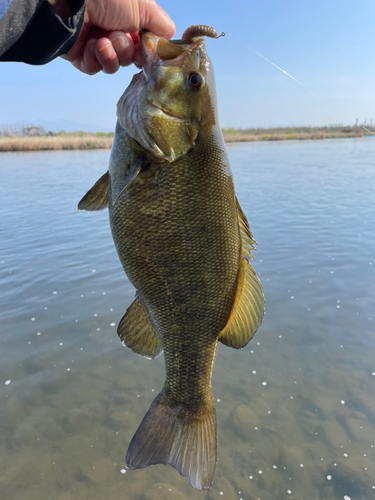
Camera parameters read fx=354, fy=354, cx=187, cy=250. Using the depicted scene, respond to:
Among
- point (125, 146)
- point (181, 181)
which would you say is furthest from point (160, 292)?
point (125, 146)

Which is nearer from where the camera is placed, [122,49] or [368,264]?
[122,49]

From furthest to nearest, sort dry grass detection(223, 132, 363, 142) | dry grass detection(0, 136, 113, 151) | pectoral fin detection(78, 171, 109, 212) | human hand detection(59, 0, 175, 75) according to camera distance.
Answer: dry grass detection(223, 132, 363, 142)
dry grass detection(0, 136, 113, 151)
human hand detection(59, 0, 175, 75)
pectoral fin detection(78, 171, 109, 212)

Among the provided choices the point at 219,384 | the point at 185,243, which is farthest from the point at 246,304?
the point at 219,384

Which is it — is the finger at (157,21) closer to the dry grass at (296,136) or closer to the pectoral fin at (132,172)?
the pectoral fin at (132,172)

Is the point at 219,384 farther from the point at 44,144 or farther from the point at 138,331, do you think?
the point at 44,144

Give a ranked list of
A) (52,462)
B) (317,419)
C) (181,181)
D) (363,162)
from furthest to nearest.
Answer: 1. (363,162)
2. (317,419)
3. (52,462)
4. (181,181)

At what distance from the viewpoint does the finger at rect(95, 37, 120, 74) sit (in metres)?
1.98

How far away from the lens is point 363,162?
24.5 metres

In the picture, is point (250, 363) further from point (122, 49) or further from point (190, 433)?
point (122, 49)

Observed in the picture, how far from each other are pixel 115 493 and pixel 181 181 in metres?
2.92

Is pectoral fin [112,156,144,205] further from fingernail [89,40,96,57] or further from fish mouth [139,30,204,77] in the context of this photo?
fingernail [89,40,96,57]

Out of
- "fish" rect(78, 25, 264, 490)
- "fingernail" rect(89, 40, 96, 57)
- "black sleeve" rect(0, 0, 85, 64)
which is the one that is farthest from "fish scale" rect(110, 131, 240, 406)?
"fingernail" rect(89, 40, 96, 57)

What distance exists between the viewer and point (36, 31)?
67.4 inches

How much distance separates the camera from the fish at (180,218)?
1456 millimetres
